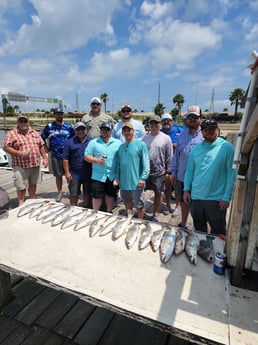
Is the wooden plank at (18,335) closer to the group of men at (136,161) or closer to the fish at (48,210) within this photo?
the fish at (48,210)

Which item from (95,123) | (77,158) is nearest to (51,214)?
(77,158)

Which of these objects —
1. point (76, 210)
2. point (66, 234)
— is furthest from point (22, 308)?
point (76, 210)

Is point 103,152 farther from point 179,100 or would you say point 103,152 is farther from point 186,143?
point 179,100

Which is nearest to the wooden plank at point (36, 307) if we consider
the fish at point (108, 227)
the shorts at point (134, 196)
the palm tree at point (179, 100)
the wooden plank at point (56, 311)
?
the wooden plank at point (56, 311)

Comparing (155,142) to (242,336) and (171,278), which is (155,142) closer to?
(171,278)

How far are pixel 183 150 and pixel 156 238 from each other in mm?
1494

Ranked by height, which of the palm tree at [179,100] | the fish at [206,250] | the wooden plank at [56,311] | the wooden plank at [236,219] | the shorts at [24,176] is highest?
the palm tree at [179,100]

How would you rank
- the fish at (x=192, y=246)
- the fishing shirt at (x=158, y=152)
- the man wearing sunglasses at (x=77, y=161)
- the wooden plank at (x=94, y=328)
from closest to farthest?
the fish at (x=192, y=246) < the wooden plank at (x=94, y=328) < the fishing shirt at (x=158, y=152) < the man wearing sunglasses at (x=77, y=161)

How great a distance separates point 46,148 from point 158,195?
2.32m

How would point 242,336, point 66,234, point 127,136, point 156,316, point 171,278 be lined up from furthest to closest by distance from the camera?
point 127,136 < point 66,234 < point 171,278 < point 156,316 < point 242,336

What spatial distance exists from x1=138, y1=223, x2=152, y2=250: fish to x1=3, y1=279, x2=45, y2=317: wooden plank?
1292 mm

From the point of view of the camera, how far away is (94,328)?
6.59 feet

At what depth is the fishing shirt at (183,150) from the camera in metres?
3.06

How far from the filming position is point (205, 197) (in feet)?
7.95
